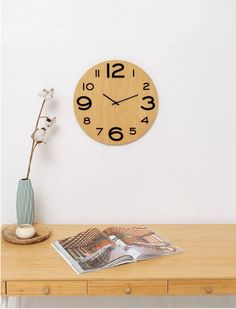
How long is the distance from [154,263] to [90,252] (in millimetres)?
241

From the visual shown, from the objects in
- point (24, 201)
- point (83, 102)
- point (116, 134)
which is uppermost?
point (83, 102)

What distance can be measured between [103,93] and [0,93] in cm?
47

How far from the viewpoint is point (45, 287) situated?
4.44 ft

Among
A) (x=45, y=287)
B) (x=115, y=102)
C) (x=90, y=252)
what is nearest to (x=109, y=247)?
(x=90, y=252)

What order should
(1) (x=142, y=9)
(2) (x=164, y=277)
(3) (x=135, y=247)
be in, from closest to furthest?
(2) (x=164, y=277)
(3) (x=135, y=247)
(1) (x=142, y=9)

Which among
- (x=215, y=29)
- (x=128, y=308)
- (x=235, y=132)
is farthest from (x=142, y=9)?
(x=128, y=308)

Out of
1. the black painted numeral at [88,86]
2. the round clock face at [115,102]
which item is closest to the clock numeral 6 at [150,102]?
the round clock face at [115,102]

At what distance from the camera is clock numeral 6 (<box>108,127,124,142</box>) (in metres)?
1.82

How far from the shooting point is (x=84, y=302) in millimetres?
1939

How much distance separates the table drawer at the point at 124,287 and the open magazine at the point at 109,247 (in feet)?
0.21

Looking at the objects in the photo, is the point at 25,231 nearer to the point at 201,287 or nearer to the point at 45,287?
the point at 45,287

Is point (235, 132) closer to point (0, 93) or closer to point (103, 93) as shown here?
point (103, 93)

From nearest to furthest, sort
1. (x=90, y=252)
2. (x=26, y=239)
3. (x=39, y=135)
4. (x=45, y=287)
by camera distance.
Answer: (x=45, y=287) → (x=90, y=252) → (x=26, y=239) → (x=39, y=135)

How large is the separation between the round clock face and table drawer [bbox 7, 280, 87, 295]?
70cm
